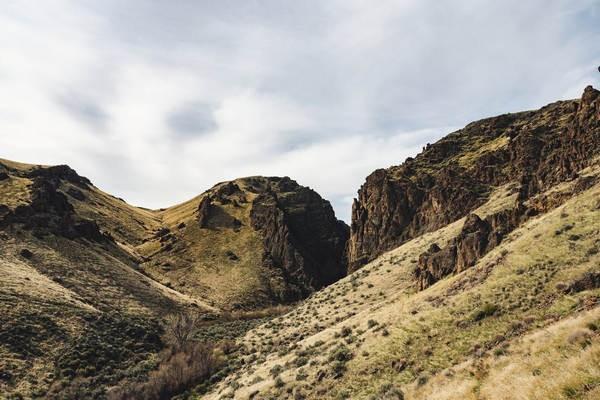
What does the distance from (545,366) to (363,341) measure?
18241 mm

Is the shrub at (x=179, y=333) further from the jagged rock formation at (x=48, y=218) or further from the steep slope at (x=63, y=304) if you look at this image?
the jagged rock formation at (x=48, y=218)

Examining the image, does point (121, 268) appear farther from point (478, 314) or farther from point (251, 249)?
point (478, 314)

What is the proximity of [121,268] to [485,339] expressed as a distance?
81.9 m

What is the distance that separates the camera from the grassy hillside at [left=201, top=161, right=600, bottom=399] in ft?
44.3

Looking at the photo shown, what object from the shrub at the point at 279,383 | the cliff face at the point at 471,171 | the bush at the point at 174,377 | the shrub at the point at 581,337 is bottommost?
the bush at the point at 174,377

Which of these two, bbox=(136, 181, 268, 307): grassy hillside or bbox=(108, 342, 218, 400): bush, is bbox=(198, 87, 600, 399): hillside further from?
bbox=(136, 181, 268, 307): grassy hillside

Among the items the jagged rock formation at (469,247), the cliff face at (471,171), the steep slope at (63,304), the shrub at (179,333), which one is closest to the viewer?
the jagged rock formation at (469,247)

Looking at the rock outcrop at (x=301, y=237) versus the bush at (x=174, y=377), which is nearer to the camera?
the bush at (x=174, y=377)

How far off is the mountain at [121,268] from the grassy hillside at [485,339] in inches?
845

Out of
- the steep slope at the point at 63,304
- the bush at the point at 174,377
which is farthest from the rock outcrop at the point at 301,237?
the bush at the point at 174,377

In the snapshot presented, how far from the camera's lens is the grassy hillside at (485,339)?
1352 centimetres

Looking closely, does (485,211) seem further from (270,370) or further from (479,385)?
(479,385)

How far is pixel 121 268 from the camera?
86250 mm

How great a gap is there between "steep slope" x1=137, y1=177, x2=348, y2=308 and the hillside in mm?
46472
